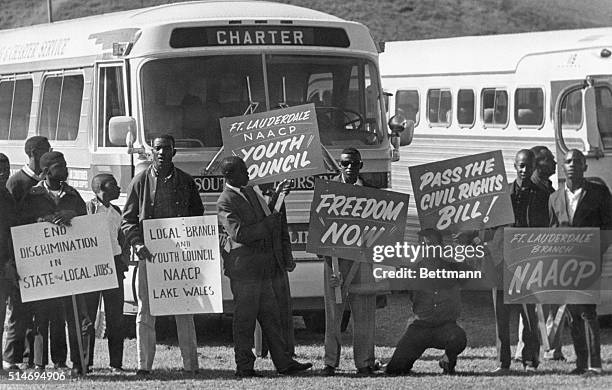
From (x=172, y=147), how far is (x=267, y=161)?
39.0 inches

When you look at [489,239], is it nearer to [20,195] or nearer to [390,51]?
[20,195]

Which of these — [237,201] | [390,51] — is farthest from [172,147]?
[390,51]

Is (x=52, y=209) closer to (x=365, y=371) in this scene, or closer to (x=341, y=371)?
(x=341, y=371)

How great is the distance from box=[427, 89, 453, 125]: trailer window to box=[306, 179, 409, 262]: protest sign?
11305 mm

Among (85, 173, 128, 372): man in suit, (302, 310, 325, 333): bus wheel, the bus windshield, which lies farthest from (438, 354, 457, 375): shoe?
(302, 310, 325, 333): bus wheel

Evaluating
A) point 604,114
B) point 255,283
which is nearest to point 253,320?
point 255,283

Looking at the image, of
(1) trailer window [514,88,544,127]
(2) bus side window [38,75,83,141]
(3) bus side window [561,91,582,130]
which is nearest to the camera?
(2) bus side window [38,75,83,141]

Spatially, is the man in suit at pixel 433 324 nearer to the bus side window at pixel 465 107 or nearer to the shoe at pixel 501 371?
the shoe at pixel 501 371

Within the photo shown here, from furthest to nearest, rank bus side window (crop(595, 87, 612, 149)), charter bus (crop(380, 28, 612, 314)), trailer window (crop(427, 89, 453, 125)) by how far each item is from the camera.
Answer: trailer window (crop(427, 89, 453, 125))
charter bus (crop(380, 28, 612, 314))
bus side window (crop(595, 87, 612, 149))

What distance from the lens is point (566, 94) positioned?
16.2 m

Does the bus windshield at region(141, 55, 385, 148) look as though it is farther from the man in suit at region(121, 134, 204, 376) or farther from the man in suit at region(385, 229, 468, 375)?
the man in suit at region(385, 229, 468, 375)

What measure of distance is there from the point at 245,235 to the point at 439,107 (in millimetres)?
12316

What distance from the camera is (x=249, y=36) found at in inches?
495

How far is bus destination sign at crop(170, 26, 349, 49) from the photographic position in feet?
40.9
